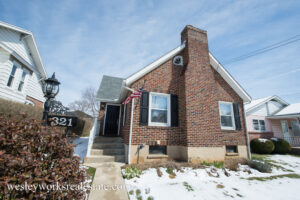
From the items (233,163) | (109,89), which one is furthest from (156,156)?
(109,89)

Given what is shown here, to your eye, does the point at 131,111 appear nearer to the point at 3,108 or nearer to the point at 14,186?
the point at 14,186

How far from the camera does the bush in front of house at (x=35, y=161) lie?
5.13 ft

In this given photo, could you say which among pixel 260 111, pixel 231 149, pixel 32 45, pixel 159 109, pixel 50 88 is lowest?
pixel 231 149

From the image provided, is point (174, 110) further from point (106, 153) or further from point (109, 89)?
point (109, 89)

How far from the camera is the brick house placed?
5.90m

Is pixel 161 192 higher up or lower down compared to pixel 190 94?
lower down

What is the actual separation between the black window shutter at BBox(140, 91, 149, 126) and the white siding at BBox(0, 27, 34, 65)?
30.5 feet

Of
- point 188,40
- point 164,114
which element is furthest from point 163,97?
point 188,40

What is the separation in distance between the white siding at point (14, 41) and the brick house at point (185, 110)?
8.06 m

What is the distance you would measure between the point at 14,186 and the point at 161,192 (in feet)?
10.1

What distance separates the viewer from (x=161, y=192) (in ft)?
11.3

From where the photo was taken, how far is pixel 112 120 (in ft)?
30.5

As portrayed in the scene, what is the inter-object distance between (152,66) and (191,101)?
8.74 feet

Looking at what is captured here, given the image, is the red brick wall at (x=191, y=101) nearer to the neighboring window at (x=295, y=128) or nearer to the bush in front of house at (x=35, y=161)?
the bush in front of house at (x=35, y=161)
